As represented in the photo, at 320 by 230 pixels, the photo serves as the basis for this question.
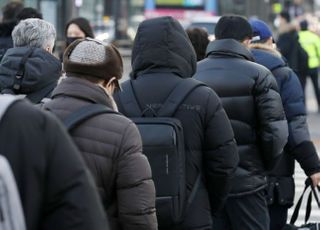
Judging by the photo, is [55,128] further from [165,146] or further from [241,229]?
[241,229]

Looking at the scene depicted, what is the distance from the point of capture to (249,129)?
6.06 meters

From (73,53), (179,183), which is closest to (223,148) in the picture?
(179,183)

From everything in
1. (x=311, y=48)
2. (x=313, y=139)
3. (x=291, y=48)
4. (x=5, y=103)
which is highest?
(x=5, y=103)

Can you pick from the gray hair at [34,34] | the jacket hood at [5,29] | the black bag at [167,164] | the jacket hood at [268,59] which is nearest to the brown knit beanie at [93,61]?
the black bag at [167,164]

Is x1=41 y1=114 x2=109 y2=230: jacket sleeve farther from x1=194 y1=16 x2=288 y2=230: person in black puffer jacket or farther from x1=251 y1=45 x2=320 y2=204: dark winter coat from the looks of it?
x1=251 y1=45 x2=320 y2=204: dark winter coat

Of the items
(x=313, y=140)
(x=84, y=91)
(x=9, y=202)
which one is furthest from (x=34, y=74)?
(x=313, y=140)

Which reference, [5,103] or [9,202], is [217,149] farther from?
[9,202]

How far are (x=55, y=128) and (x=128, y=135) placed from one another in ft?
4.75

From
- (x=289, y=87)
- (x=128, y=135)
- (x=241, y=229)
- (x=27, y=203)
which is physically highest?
(x=27, y=203)

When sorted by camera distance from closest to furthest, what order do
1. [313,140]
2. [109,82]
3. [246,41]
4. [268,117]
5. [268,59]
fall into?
[109,82]
[268,117]
[246,41]
[268,59]
[313,140]

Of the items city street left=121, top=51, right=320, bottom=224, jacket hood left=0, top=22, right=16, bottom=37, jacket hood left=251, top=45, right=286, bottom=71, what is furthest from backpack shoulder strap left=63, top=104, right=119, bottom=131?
city street left=121, top=51, right=320, bottom=224

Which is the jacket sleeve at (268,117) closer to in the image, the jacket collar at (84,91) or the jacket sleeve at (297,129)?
the jacket sleeve at (297,129)

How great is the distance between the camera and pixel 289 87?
6.80 meters

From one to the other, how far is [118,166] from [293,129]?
2.85 meters
